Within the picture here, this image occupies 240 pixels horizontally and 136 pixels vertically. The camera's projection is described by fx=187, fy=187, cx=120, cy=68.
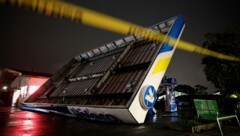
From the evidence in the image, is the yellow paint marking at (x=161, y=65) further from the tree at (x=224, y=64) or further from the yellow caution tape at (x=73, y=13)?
the tree at (x=224, y=64)

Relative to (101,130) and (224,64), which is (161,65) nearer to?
(101,130)

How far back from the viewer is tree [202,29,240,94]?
52.2 ft

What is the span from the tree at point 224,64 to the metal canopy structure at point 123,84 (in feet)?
23.7

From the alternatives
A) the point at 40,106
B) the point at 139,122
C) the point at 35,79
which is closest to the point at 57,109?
the point at 40,106

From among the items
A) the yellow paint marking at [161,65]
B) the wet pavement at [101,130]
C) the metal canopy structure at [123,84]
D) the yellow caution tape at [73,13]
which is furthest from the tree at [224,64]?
the yellow caution tape at [73,13]

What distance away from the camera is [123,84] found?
9.86 meters

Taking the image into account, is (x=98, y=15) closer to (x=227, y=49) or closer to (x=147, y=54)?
(x=147, y=54)

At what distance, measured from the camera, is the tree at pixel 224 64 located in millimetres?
15900

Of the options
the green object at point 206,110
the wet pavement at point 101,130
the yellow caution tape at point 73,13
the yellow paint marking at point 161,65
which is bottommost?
the wet pavement at point 101,130

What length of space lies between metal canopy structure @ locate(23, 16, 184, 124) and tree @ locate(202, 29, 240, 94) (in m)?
7.22

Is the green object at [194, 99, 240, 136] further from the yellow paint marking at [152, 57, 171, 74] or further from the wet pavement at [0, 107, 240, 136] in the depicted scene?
the yellow paint marking at [152, 57, 171, 74]

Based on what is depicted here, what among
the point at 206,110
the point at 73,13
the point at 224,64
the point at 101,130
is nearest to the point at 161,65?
the point at 206,110

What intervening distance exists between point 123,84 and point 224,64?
35.8 feet

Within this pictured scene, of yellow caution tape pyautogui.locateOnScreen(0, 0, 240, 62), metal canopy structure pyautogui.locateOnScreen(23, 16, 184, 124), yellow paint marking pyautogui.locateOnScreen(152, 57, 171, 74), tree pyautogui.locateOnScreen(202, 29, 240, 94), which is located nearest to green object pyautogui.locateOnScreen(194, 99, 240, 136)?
metal canopy structure pyautogui.locateOnScreen(23, 16, 184, 124)
